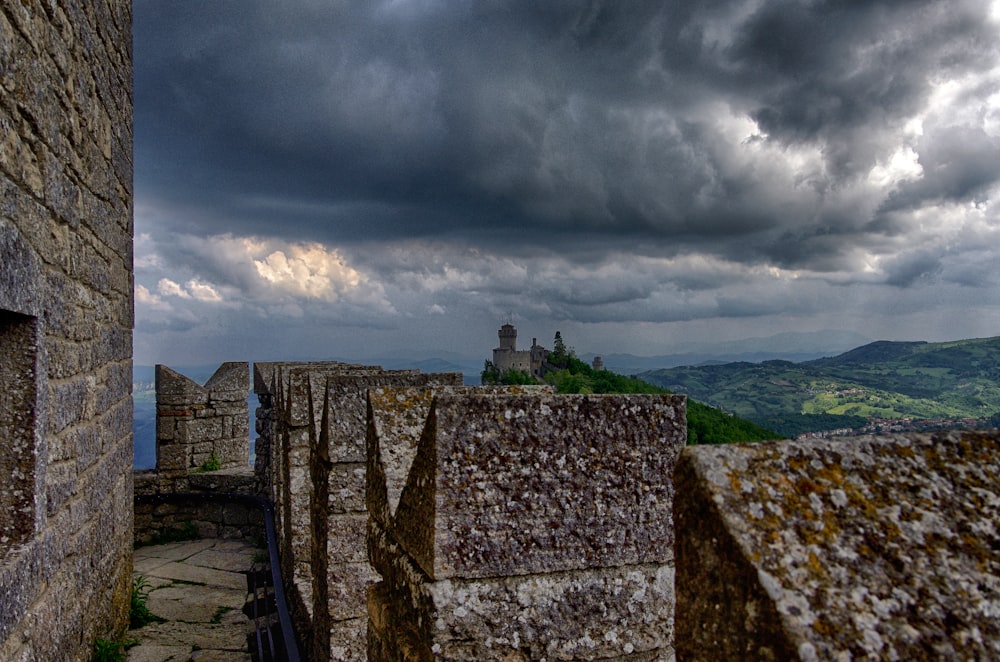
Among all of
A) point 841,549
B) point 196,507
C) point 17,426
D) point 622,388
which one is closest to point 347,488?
point 17,426

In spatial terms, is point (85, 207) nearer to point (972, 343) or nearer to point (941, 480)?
point (941, 480)

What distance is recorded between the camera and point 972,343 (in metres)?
190

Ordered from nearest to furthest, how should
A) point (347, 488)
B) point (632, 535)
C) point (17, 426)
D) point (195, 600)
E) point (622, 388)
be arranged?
point (632, 535) → point (17, 426) → point (347, 488) → point (195, 600) → point (622, 388)

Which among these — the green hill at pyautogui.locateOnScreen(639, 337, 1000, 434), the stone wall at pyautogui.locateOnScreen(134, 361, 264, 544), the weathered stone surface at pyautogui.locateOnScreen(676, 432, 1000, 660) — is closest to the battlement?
the weathered stone surface at pyautogui.locateOnScreen(676, 432, 1000, 660)

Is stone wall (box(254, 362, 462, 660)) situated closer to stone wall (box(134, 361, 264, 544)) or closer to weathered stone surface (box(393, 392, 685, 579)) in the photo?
weathered stone surface (box(393, 392, 685, 579))

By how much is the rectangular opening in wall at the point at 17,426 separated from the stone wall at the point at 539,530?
1999mm

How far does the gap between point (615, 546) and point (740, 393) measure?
166 meters

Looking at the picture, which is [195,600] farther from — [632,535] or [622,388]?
[622,388]

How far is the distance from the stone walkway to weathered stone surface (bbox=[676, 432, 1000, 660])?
599cm

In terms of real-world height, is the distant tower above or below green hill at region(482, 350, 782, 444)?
above

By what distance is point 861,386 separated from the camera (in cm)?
14750

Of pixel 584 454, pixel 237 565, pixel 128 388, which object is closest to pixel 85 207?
pixel 128 388

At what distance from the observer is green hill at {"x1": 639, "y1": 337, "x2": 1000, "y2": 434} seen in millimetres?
122625

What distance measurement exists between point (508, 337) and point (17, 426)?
8469cm
